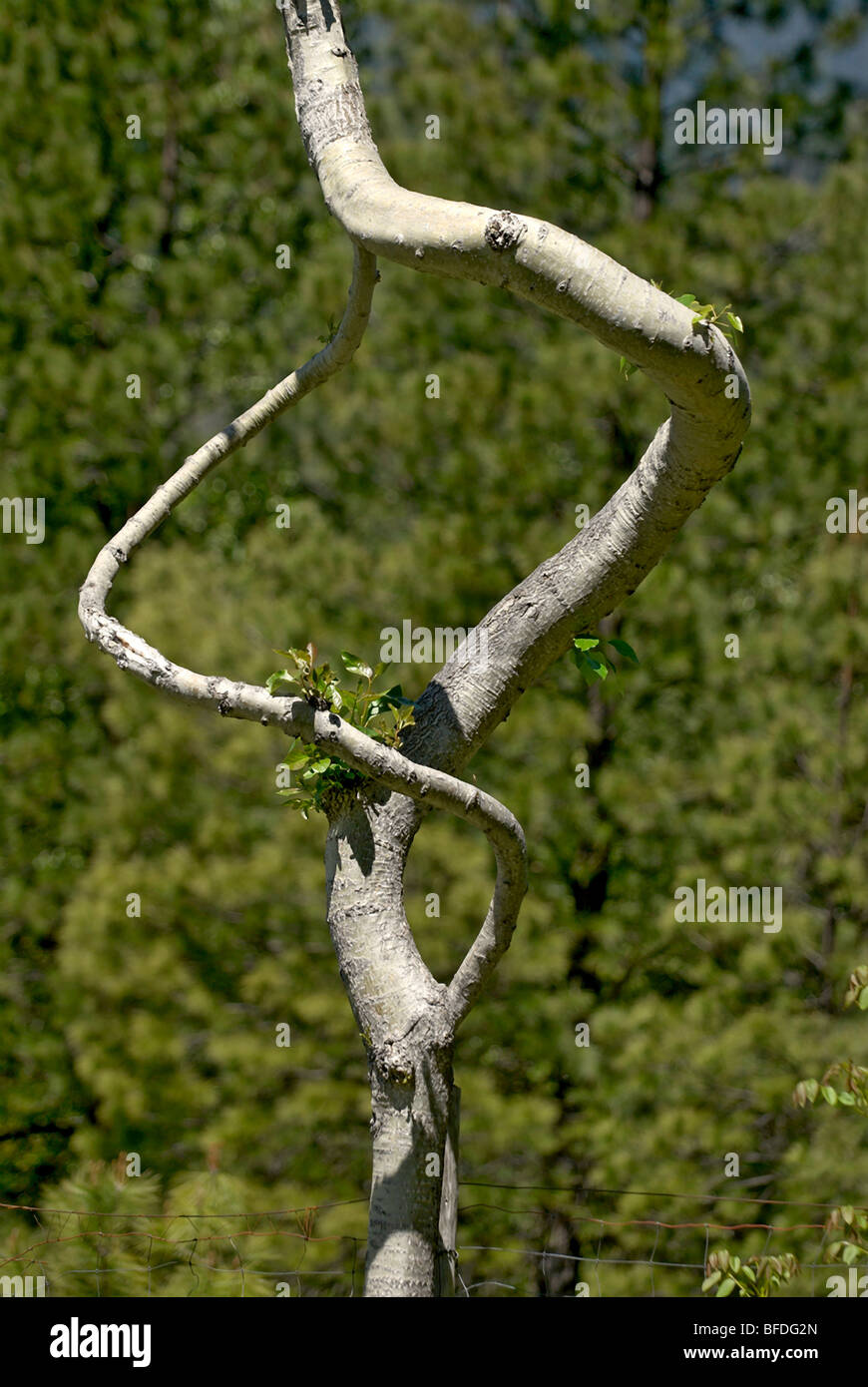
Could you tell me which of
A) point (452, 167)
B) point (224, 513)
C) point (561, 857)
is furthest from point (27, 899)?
point (452, 167)

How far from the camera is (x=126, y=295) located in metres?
6.59

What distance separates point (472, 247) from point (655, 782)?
12.6 feet

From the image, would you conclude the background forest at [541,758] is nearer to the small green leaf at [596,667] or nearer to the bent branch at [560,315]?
the small green leaf at [596,667]

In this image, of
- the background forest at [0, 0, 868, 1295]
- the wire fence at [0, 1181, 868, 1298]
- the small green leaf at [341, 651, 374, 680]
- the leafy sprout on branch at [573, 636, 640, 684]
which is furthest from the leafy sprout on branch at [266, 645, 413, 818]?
the background forest at [0, 0, 868, 1295]

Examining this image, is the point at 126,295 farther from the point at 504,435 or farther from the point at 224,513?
the point at 504,435

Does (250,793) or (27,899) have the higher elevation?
(250,793)

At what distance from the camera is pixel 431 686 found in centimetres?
221

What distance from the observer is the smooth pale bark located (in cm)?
175

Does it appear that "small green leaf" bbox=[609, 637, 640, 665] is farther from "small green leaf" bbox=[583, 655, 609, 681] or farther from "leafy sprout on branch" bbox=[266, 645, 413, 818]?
"leafy sprout on branch" bbox=[266, 645, 413, 818]

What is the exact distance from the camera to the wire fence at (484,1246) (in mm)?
3938

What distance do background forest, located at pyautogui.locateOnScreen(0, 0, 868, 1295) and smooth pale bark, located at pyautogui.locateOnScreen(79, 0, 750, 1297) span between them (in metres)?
2.90

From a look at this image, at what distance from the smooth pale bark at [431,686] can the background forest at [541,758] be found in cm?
290

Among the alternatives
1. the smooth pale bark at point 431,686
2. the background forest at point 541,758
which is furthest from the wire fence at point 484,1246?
the smooth pale bark at point 431,686
